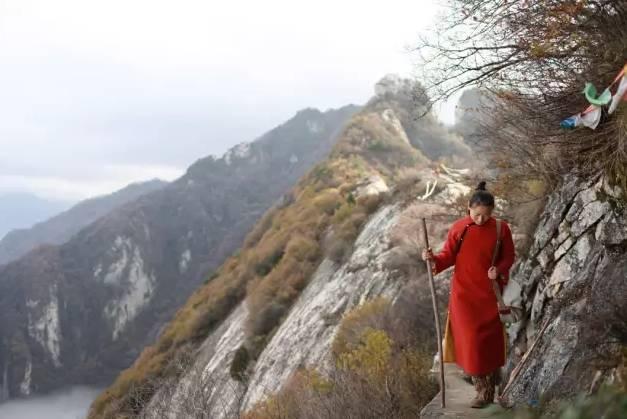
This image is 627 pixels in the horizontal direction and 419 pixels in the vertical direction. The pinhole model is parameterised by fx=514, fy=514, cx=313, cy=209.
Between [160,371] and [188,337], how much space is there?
100.0 inches

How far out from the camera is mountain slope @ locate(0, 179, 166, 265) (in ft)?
538

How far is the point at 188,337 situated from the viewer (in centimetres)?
2452

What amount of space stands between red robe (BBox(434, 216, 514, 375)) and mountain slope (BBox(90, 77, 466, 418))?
9.96ft

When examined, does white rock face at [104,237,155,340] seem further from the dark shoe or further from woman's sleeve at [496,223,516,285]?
woman's sleeve at [496,223,516,285]

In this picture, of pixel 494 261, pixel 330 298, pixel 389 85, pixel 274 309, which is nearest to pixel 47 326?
pixel 389 85

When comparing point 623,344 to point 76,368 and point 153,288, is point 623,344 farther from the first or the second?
point 153,288

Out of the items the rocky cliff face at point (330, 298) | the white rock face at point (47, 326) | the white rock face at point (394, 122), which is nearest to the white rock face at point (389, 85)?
the white rock face at point (394, 122)

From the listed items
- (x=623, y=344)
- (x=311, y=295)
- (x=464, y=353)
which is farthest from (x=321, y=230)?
(x=623, y=344)

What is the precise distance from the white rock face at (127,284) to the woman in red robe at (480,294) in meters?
97.7

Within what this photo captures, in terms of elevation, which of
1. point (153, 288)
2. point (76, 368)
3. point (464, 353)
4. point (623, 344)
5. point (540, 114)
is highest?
point (540, 114)

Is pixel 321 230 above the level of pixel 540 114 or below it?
below

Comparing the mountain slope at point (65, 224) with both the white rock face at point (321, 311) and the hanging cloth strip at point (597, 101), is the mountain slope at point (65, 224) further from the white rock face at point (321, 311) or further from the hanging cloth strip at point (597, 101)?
the hanging cloth strip at point (597, 101)

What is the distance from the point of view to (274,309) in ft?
61.2

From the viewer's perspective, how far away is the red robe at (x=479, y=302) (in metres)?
4.35
